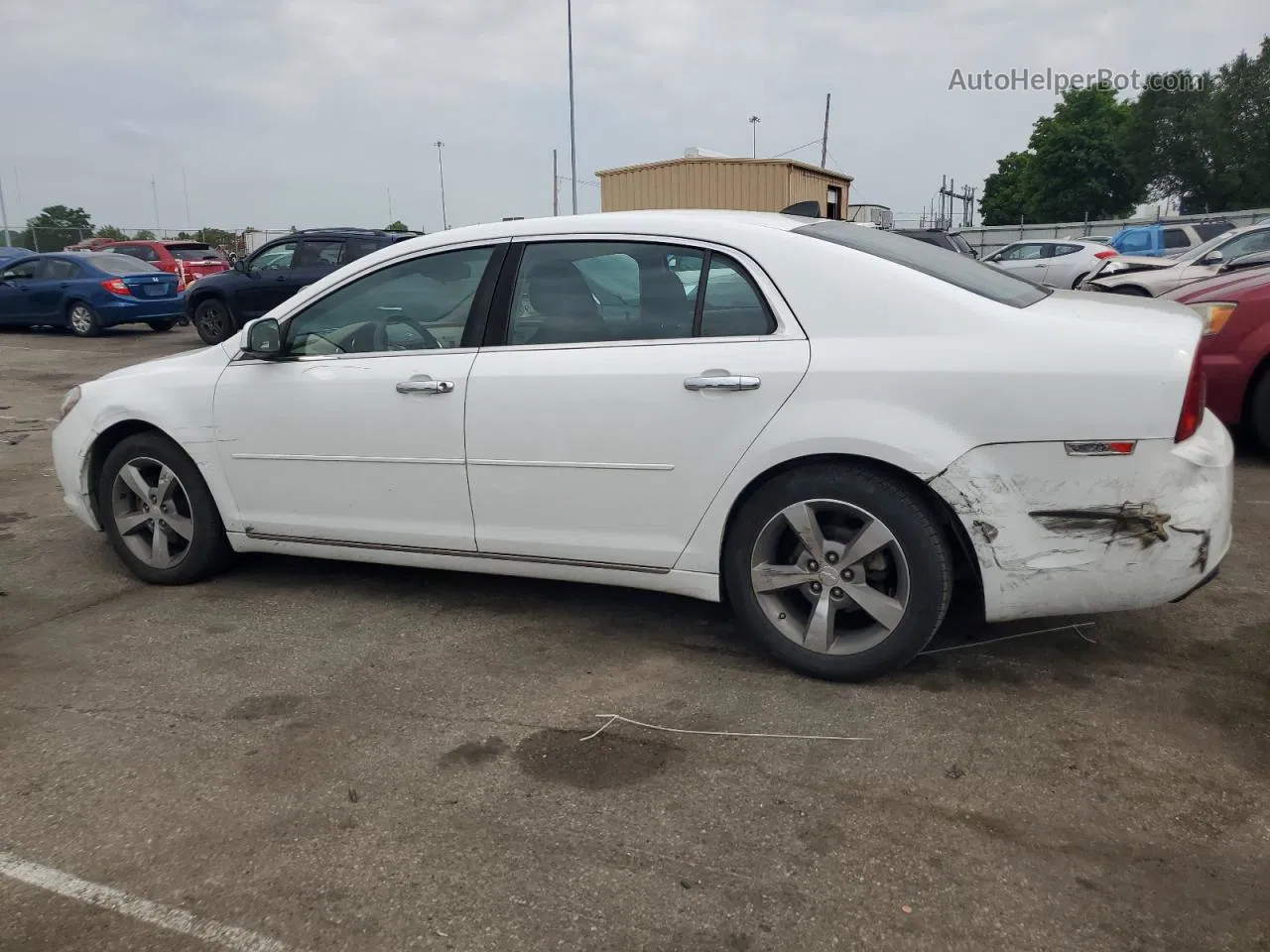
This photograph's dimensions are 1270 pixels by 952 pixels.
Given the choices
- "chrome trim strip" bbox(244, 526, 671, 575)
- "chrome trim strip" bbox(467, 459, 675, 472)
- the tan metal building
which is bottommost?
"chrome trim strip" bbox(244, 526, 671, 575)

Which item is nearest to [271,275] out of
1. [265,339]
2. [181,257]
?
[181,257]

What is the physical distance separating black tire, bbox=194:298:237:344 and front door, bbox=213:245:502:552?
12.0m

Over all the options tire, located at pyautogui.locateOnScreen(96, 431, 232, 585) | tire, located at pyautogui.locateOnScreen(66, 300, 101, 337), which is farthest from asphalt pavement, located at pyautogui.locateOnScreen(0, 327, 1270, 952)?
tire, located at pyautogui.locateOnScreen(66, 300, 101, 337)

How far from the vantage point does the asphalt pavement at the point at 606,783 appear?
2281mm

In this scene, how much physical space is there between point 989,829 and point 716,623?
1571 mm

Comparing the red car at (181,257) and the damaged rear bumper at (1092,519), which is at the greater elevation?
the red car at (181,257)

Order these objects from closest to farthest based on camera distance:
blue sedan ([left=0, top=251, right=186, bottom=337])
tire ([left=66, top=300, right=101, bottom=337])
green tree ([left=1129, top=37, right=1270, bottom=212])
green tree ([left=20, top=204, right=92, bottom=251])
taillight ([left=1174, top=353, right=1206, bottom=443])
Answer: taillight ([left=1174, top=353, right=1206, bottom=443]) → blue sedan ([left=0, top=251, right=186, bottom=337]) → tire ([left=66, top=300, right=101, bottom=337]) → green tree ([left=20, top=204, right=92, bottom=251]) → green tree ([left=1129, top=37, right=1270, bottom=212])

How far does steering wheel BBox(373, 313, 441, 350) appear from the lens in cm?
398

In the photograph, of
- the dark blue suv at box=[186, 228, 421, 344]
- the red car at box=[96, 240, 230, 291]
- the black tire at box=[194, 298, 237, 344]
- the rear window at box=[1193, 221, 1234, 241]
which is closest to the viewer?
the dark blue suv at box=[186, 228, 421, 344]

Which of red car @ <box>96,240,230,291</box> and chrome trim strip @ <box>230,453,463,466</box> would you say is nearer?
chrome trim strip @ <box>230,453,463,466</box>

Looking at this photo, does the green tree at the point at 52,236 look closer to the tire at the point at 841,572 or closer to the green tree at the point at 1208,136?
the tire at the point at 841,572

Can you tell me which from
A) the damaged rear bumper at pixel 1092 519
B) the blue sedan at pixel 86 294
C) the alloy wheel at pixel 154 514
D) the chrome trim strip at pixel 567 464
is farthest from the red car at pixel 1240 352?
the blue sedan at pixel 86 294

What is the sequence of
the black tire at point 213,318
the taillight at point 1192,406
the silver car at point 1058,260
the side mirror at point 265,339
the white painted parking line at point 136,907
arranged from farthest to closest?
the silver car at point 1058,260 → the black tire at point 213,318 → the side mirror at point 265,339 → the taillight at point 1192,406 → the white painted parking line at point 136,907

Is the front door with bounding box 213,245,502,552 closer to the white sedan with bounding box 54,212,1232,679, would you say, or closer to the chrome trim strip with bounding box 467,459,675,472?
the white sedan with bounding box 54,212,1232,679
